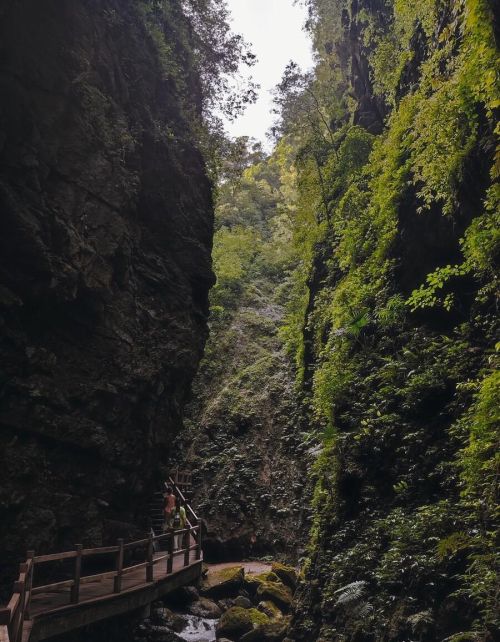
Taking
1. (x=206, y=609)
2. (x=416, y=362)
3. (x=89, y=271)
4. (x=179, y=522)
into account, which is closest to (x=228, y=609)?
(x=206, y=609)

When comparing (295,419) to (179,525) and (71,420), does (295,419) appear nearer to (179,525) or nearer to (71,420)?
(179,525)

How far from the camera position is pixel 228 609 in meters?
13.9

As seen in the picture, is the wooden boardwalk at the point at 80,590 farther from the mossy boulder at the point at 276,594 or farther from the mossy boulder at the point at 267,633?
the mossy boulder at the point at 276,594

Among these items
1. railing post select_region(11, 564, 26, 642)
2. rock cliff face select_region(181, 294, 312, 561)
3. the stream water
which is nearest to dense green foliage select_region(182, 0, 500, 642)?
railing post select_region(11, 564, 26, 642)

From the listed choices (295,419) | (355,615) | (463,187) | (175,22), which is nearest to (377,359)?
(463,187)

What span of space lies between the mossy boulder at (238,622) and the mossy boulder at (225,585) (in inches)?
87.5

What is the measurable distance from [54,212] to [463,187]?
8.17 meters

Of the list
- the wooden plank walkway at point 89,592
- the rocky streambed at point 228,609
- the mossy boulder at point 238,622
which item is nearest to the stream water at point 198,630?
the rocky streambed at point 228,609

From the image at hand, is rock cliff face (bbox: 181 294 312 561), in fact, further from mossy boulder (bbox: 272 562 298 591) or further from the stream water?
the stream water

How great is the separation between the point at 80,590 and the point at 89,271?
6.60m

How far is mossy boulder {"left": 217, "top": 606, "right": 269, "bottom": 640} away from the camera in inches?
504

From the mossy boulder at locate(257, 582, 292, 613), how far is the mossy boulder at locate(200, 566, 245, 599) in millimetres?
1006

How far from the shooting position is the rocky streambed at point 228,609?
41.6ft

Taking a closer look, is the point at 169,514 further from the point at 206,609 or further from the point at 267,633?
the point at 267,633
